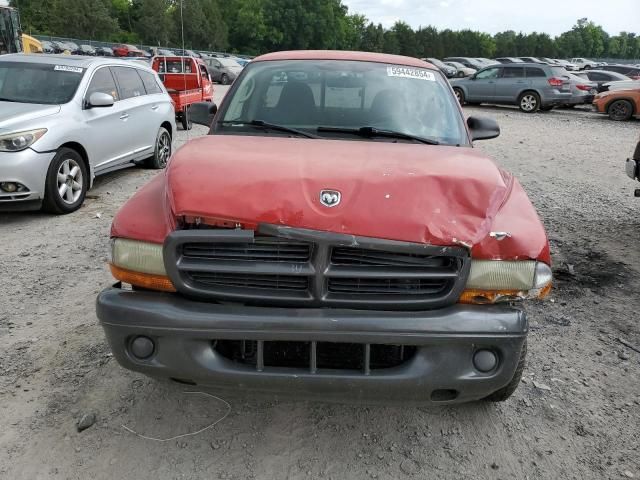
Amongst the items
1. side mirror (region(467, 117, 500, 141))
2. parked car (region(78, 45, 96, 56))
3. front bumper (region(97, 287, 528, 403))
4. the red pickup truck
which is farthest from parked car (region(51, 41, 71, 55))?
front bumper (region(97, 287, 528, 403))

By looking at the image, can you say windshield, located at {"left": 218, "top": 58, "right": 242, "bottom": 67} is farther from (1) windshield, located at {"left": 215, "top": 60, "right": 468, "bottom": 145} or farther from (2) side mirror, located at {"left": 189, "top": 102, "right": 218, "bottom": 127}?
(1) windshield, located at {"left": 215, "top": 60, "right": 468, "bottom": 145}

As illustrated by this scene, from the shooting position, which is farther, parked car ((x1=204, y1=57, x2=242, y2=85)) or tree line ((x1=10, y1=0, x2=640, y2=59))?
tree line ((x1=10, y1=0, x2=640, y2=59))

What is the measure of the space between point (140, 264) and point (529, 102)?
20256mm

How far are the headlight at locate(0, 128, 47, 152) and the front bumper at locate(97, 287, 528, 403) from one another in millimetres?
4229

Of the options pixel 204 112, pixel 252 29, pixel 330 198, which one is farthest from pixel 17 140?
pixel 252 29

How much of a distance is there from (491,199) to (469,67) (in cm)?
4433

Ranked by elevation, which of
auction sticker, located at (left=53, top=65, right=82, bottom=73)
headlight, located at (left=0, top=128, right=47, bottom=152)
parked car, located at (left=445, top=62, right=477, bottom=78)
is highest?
auction sticker, located at (left=53, top=65, right=82, bottom=73)

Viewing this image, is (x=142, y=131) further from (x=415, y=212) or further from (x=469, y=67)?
(x=469, y=67)

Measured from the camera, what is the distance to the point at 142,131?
8281 mm

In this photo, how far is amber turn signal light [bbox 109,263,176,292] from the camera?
2.44m

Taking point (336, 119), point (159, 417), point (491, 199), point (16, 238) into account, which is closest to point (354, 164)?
point (491, 199)

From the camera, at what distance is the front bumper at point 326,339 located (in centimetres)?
224

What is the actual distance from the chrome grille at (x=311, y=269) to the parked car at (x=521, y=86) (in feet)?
64.4

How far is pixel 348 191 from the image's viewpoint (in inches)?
94.8
